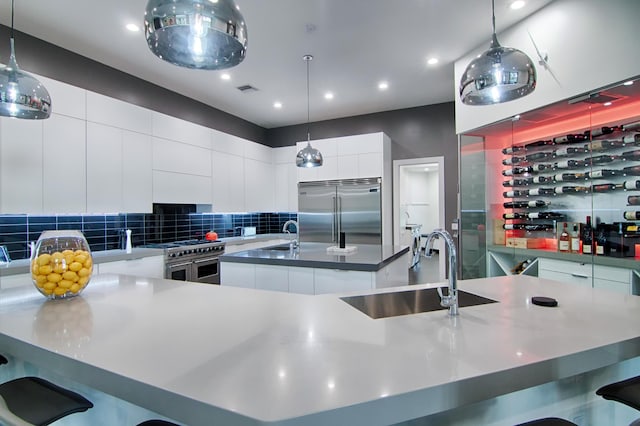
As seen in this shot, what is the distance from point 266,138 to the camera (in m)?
6.48

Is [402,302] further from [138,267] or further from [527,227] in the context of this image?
[138,267]

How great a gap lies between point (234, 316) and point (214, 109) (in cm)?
463

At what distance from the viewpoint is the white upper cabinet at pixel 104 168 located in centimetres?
317

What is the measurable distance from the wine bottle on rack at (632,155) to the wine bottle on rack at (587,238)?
1.70ft

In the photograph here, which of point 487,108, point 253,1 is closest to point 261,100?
point 253,1

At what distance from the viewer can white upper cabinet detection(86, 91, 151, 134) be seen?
3.21 meters

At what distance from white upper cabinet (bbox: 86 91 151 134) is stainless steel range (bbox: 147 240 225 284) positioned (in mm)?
1396

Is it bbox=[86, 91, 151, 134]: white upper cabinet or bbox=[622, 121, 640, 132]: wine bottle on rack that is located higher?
bbox=[86, 91, 151, 134]: white upper cabinet

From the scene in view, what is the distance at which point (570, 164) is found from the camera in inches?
118

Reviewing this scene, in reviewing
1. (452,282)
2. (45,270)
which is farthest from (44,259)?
(452,282)

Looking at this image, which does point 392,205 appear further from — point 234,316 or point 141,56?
point 234,316

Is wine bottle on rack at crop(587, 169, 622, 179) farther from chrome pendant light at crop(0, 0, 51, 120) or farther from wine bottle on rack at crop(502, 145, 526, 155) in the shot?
chrome pendant light at crop(0, 0, 51, 120)

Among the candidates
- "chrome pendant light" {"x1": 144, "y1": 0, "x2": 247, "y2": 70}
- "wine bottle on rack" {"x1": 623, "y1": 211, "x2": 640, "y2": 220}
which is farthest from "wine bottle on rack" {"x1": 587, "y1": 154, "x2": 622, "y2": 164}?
"chrome pendant light" {"x1": 144, "y1": 0, "x2": 247, "y2": 70}

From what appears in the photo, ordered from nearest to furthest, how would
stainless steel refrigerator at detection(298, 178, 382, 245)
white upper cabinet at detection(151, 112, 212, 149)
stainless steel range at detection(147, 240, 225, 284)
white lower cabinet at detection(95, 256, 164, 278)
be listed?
white lower cabinet at detection(95, 256, 164, 278), stainless steel range at detection(147, 240, 225, 284), white upper cabinet at detection(151, 112, 212, 149), stainless steel refrigerator at detection(298, 178, 382, 245)
